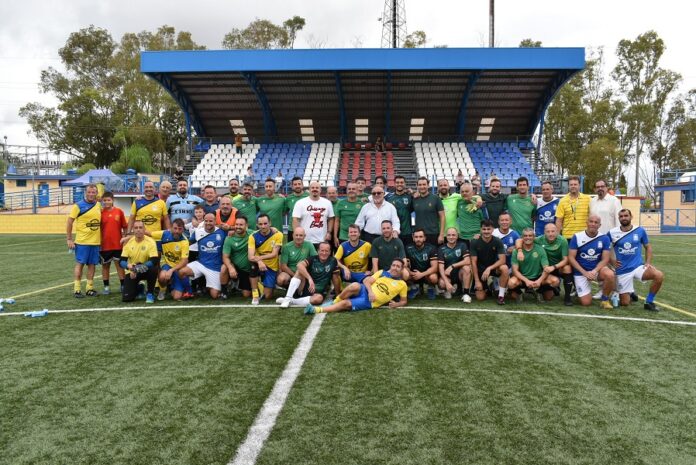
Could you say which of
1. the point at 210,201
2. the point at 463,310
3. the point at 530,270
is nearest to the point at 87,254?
the point at 210,201

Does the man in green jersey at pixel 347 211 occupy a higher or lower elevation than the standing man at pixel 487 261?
higher

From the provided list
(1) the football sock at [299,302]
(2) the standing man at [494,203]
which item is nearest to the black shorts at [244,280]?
(1) the football sock at [299,302]

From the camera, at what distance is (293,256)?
7211 millimetres

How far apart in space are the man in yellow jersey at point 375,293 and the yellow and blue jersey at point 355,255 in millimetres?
388

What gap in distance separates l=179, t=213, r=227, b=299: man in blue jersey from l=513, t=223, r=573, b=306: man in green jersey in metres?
4.42

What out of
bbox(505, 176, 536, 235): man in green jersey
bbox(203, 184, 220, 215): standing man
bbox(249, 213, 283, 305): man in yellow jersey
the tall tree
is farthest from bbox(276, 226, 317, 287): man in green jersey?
the tall tree

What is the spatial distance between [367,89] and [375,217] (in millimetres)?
19274

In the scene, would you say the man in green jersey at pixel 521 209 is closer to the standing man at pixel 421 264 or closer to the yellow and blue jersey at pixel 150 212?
the standing man at pixel 421 264

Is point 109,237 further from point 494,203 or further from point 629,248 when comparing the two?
point 629,248

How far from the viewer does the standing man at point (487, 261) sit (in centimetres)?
702

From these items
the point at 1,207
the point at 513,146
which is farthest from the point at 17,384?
the point at 1,207

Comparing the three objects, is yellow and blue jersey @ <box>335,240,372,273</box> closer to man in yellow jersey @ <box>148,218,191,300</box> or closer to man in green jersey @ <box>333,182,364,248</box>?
man in green jersey @ <box>333,182,364,248</box>

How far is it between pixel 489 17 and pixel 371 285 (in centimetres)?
3005

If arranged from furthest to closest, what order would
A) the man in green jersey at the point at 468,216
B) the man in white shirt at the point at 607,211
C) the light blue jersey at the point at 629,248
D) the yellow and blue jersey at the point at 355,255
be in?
the man in green jersey at the point at 468,216 → the man in white shirt at the point at 607,211 → the yellow and blue jersey at the point at 355,255 → the light blue jersey at the point at 629,248
